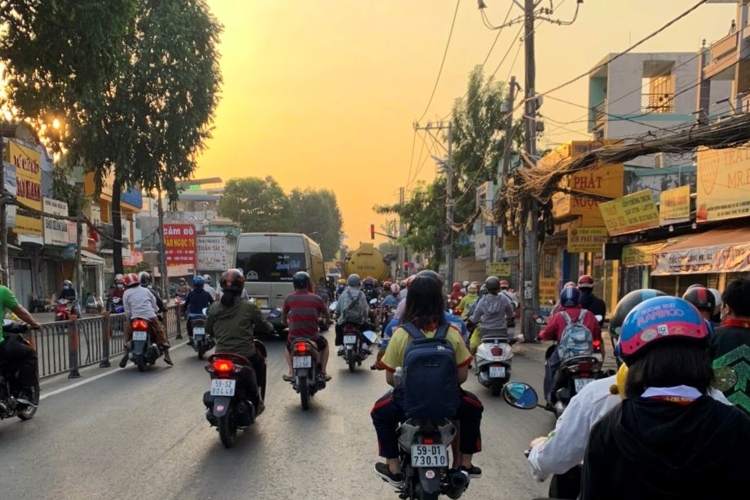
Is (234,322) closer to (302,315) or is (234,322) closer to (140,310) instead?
(302,315)

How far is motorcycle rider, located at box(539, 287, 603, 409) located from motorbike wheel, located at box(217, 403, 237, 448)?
3.32 metres

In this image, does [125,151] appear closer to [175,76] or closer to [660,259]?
[175,76]

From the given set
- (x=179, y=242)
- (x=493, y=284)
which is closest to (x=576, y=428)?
(x=493, y=284)

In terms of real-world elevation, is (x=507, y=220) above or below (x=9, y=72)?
below

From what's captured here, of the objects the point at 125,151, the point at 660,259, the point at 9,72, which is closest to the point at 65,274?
the point at 125,151

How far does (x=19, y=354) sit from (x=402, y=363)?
4.90 meters

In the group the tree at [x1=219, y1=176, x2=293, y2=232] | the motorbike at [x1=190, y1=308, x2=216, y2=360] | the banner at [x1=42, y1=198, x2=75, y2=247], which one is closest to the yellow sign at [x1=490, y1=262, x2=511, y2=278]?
the motorbike at [x1=190, y1=308, x2=216, y2=360]

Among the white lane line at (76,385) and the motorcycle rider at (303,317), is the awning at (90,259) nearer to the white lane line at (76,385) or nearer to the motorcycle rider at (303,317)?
the white lane line at (76,385)

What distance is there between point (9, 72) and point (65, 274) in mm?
23304

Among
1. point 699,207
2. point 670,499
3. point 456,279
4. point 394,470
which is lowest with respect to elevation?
point 456,279

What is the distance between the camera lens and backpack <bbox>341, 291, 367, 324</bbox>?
11.1 meters

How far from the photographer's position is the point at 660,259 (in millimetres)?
13859

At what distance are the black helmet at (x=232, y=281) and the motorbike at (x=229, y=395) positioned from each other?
695 mm

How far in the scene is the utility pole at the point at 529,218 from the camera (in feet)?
52.6
